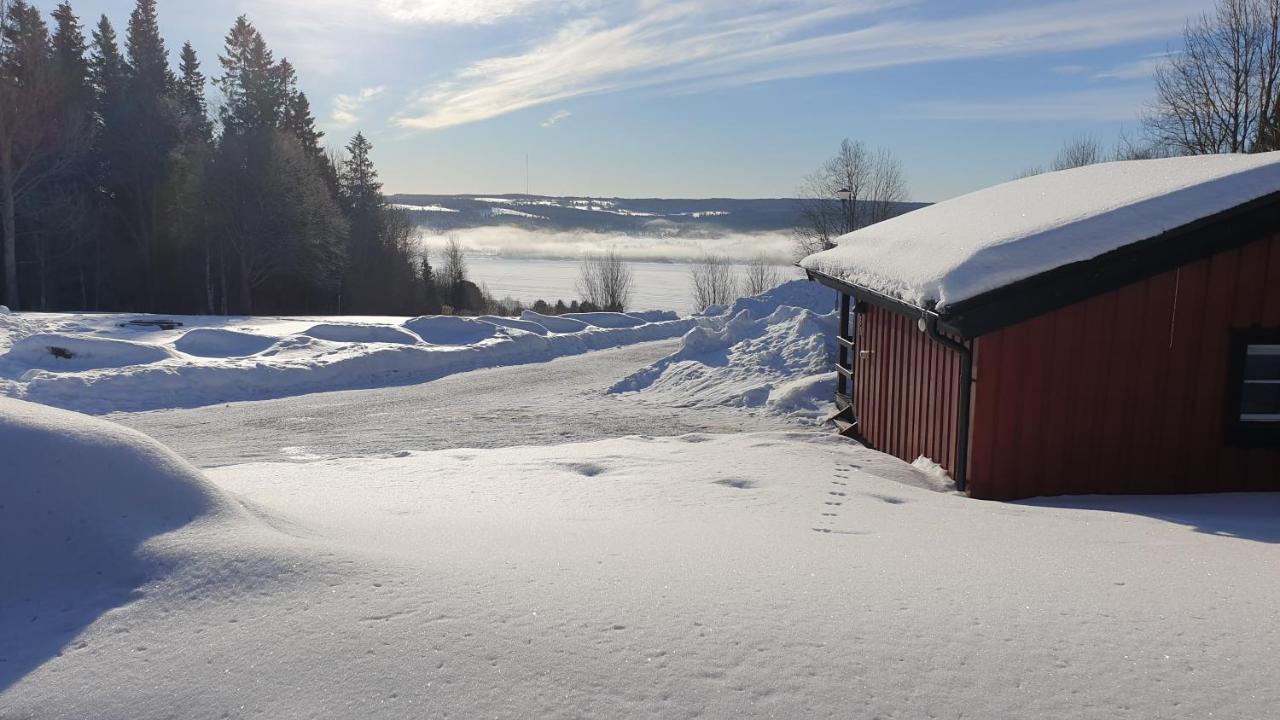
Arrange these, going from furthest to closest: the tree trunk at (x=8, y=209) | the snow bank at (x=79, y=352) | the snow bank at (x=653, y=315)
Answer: the snow bank at (x=653, y=315) < the tree trunk at (x=8, y=209) < the snow bank at (x=79, y=352)

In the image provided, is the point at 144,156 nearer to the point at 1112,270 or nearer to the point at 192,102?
the point at 192,102

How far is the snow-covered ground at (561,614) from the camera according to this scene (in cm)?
330

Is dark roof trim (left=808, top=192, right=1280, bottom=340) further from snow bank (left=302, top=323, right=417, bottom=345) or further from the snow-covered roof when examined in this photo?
snow bank (left=302, top=323, right=417, bottom=345)

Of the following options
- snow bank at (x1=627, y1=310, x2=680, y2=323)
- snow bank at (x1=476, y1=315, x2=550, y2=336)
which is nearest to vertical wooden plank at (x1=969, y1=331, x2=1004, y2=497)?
snow bank at (x1=476, y1=315, x2=550, y2=336)

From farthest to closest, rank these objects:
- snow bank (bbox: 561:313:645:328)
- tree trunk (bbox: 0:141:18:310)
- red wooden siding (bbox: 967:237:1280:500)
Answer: tree trunk (bbox: 0:141:18:310) → snow bank (bbox: 561:313:645:328) → red wooden siding (bbox: 967:237:1280:500)

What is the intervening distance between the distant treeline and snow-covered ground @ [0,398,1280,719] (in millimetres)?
35665

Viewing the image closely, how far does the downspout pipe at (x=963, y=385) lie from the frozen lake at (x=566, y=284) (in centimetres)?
4627

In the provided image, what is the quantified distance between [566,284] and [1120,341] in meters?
93.9

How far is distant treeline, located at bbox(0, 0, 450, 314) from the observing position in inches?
1387

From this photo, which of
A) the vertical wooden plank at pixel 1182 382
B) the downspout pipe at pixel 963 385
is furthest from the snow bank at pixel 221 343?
the vertical wooden plank at pixel 1182 382

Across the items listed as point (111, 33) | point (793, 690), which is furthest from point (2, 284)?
point (793, 690)

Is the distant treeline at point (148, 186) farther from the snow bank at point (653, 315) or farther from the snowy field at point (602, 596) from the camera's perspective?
the snowy field at point (602, 596)

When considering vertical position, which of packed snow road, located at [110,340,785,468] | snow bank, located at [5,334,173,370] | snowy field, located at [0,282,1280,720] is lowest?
packed snow road, located at [110,340,785,468]

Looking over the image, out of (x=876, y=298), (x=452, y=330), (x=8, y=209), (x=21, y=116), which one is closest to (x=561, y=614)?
(x=876, y=298)
